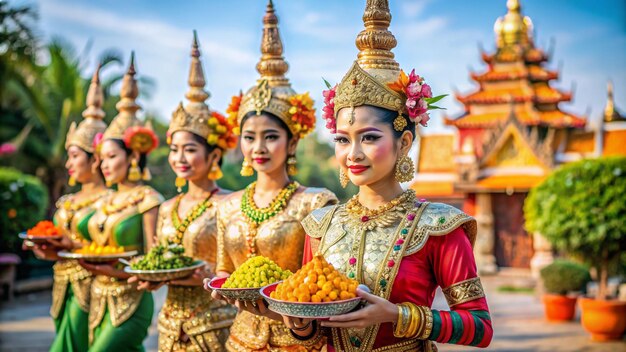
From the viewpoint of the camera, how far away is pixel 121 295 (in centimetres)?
535

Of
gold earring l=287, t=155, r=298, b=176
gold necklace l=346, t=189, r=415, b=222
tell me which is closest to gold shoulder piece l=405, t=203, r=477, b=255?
gold necklace l=346, t=189, r=415, b=222

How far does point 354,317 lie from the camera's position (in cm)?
247

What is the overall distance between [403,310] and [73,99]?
52.1ft

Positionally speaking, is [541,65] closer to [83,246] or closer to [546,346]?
[546,346]

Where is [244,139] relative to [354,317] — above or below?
above

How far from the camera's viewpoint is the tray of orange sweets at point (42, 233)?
18.8ft

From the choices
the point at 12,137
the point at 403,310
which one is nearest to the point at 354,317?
the point at 403,310

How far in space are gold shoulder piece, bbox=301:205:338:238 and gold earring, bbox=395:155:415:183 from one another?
1.35ft

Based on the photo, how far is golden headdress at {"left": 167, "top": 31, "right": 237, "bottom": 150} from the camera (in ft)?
16.2

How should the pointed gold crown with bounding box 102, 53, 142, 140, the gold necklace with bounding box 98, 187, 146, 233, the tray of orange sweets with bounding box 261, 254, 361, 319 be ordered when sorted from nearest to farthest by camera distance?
the tray of orange sweets with bounding box 261, 254, 361, 319, the gold necklace with bounding box 98, 187, 146, 233, the pointed gold crown with bounding box 102, 53, 142, 140

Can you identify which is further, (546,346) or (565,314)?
(565,314)

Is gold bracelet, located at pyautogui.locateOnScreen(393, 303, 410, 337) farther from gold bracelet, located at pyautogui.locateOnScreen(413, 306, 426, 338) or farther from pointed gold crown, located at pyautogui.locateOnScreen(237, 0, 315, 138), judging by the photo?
pointed gold crown, located at pyautogui.locateOnScreen(237, 0, 315, 138)

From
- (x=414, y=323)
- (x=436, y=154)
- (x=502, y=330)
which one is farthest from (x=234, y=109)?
(x=436, y=154)

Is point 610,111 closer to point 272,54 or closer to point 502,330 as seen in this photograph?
point 502,330
